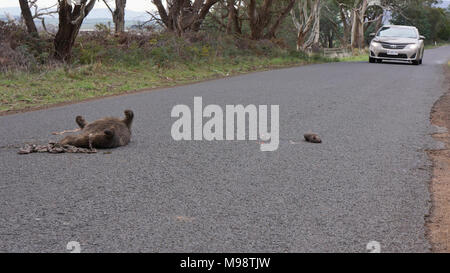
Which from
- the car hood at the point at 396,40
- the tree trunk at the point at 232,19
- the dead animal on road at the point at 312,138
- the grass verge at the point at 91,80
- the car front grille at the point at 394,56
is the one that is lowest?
the car front grille at the point at 394,56

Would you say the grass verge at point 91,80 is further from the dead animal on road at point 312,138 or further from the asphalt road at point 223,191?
the dead animal on road at point 312,138

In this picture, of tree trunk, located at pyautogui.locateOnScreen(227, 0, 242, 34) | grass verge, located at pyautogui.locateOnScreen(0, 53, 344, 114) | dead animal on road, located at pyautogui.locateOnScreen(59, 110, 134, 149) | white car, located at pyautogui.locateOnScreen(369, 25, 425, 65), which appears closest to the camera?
dead animal on road, located at pyautogui.locateOnScreen(59, 110, 134, 149)

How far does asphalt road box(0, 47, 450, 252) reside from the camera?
3754mm

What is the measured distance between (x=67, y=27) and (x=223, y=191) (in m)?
14.3

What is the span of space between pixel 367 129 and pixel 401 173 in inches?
101

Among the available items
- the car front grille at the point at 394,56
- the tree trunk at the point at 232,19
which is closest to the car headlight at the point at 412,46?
the car front grille at the point at 394,56

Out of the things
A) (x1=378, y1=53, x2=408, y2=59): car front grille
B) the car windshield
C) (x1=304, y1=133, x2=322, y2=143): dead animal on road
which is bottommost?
(x1=378, y1=53, x2=408, y2=59): car front grille

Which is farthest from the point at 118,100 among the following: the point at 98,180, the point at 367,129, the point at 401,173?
the point at 401,173

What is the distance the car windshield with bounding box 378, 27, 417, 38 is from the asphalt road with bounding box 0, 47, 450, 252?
18594mm

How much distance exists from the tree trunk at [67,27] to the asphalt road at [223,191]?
9287mm

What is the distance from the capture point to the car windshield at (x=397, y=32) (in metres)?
26.3

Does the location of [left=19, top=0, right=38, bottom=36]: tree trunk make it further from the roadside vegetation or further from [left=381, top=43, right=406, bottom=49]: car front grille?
[left=381, top=43, right=406, bottom=49]: car front grille

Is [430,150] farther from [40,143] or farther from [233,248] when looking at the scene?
[40,143]

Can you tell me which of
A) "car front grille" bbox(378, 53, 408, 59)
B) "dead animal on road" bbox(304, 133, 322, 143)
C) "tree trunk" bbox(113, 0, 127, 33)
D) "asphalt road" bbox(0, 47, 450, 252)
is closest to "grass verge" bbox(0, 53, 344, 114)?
"asphalt road" bbox(0, 47, 450, 252)
